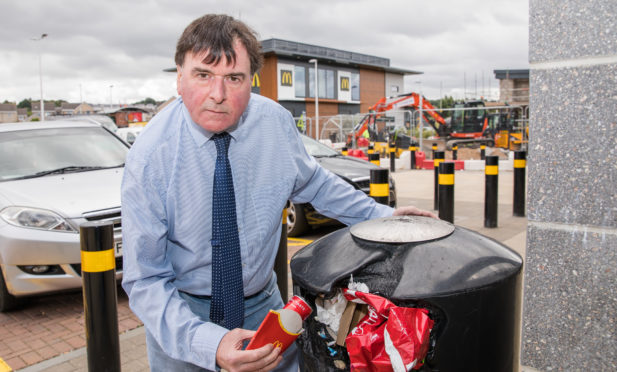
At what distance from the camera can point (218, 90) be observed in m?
1.68

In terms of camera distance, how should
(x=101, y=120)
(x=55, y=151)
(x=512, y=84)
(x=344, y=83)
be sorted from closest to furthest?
(x=55, y=151) → (x=101, y=120) → (x=512, y=84) → (x=344, y=83)

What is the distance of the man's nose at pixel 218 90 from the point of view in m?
1.67

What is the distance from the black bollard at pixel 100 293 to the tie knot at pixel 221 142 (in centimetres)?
107

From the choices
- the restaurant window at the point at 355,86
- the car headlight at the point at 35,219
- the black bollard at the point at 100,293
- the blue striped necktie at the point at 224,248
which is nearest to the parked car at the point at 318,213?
the car headlight at the point at 35,219

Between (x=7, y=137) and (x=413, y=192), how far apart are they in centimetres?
787

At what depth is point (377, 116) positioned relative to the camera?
2323cm

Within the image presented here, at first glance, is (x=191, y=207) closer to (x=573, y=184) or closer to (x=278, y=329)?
(x=278, y=329)

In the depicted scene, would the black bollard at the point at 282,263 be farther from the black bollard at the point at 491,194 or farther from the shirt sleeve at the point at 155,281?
the black bollard at the point at 491,194

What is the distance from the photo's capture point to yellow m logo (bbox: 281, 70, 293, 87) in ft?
139

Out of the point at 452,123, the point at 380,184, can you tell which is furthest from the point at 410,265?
the point at 452,123

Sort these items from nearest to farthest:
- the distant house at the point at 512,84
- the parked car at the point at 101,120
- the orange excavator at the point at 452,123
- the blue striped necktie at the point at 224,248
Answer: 1. the blue striped necktie at the point at 224,248
2. the parked car at the point at 101,120
3. the orange excavator at the point at 452,123
4. the distant house at the point at 512,84

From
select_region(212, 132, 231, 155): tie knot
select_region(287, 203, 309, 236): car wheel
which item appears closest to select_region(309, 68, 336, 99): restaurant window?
select_region(287, 203, 309, 236): car wheel

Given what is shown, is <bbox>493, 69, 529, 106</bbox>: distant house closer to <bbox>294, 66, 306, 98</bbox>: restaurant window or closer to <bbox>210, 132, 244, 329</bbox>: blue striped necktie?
<bbox>294, 66, 306, 98</bbox>: restaurant window

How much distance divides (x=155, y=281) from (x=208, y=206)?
0.31 meters
